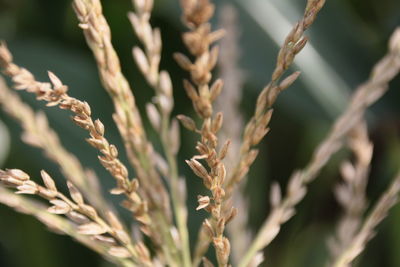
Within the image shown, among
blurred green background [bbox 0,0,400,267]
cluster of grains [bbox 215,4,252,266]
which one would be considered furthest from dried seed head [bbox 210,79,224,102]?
blurred green background [bbox 0,0,400,267]

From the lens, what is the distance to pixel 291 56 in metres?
0.34

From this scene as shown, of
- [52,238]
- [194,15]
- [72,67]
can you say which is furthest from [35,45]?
[194,15]

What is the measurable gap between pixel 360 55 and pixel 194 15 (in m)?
0.65

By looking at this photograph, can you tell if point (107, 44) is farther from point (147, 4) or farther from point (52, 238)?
point (52, 238)

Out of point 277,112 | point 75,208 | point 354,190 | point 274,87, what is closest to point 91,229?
point 75,208

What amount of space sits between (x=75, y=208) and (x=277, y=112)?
65 cm

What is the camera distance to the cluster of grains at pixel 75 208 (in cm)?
34

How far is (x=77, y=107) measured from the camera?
32 cm

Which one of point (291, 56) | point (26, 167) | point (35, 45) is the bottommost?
point (291, 56)

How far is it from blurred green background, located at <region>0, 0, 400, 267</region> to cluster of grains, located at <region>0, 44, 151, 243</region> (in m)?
0.49

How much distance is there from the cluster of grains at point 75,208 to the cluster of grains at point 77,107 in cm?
2

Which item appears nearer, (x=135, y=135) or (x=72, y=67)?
(x=135, y=135)

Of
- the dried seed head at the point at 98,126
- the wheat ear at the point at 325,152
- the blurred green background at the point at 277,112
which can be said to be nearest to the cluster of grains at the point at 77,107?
the dried seed head at the point at 98,126

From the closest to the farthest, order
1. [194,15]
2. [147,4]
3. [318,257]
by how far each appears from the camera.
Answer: [194,15] → [147,4] → [318,257]
